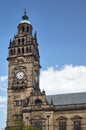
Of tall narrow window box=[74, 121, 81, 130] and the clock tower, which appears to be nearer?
tall narrow window box=[74, 121, 81, 130]

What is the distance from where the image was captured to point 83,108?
74.2 m

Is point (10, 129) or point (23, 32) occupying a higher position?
point (23, 32)

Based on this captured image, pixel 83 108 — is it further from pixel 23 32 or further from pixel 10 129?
pixel 23 32

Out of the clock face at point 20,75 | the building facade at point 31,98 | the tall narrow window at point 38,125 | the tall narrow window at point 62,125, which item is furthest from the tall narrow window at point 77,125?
the clock face at point 20,75

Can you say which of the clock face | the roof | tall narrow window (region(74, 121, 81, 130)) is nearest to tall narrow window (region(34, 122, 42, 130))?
the roof

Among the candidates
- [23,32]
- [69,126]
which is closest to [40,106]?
[69,126]

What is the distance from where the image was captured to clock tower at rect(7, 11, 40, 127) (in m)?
80.4

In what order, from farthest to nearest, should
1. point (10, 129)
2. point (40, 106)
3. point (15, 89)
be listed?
point (15, 89) → point (40, 106) → point (10, 129)

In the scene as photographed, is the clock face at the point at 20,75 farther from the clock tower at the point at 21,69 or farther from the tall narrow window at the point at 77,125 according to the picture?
the tall narrow window at the point at 77,125

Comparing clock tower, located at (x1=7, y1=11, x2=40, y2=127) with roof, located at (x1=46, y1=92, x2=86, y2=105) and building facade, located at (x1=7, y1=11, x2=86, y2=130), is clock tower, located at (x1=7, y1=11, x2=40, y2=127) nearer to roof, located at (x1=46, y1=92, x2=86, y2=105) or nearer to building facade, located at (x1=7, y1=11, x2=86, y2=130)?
building facade, located at (x1=7, y1=11, x2=86, y2=130)

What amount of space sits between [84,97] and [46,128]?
1081cm

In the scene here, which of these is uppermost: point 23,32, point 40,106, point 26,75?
Answer: point 23,32

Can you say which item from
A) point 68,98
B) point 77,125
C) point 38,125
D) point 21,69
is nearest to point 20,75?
point 21,69

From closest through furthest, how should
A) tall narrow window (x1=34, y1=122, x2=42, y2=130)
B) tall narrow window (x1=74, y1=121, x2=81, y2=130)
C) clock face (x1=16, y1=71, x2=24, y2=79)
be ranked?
tall narrow window (x1=74, y1=121, x2=81, y2=130)
tall narrow window (x1=34, y1=122, x2=42, y2=130)
clock face (x1=16, y1=71, x2=24, y2=79)
